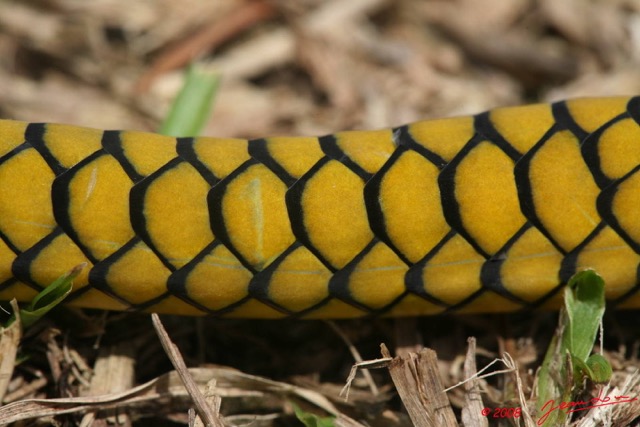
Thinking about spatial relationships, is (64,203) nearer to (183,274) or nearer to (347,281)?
(183,274)

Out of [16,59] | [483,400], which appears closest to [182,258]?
[483,400]

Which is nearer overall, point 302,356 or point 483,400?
point 483,400

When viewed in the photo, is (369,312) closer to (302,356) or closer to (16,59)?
(302,356)

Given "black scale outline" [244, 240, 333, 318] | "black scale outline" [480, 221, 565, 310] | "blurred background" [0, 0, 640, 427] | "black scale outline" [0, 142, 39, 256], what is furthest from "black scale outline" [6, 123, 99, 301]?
"blurred background" [0, 0, 640, 427]

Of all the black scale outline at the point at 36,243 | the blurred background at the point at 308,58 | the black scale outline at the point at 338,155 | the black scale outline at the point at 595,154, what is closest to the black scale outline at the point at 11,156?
the black scale outline at the point at 36,243

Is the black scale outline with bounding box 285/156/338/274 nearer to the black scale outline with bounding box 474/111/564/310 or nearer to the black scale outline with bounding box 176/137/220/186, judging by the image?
the black scale outline with bounding box 176/137/220/186

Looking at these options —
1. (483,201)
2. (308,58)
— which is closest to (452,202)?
(483,201)
